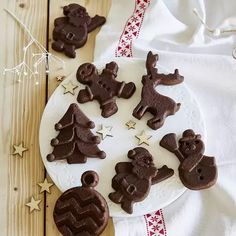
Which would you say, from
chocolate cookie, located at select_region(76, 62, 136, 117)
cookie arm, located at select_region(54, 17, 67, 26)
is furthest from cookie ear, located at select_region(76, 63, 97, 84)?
cookie arm, located at select_region(54, 17, 67, 26)

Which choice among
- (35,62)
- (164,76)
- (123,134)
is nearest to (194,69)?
(164,76)

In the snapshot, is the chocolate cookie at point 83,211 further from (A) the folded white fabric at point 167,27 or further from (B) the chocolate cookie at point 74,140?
(A) the folded white fabric at point 167,27

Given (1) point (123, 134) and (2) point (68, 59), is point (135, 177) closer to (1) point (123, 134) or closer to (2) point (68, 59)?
(1) point (123, 134)

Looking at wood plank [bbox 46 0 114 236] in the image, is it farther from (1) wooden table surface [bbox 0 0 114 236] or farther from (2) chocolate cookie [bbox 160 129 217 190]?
(2) chocolate cookie [bbox 160 129 217 190]

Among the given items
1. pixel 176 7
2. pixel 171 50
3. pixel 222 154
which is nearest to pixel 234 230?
pixel 222 154

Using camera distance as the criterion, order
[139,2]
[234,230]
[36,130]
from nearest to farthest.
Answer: [234,230] < [36,130] < [139,2]

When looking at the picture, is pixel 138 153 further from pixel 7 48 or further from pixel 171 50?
pixel 7 48
